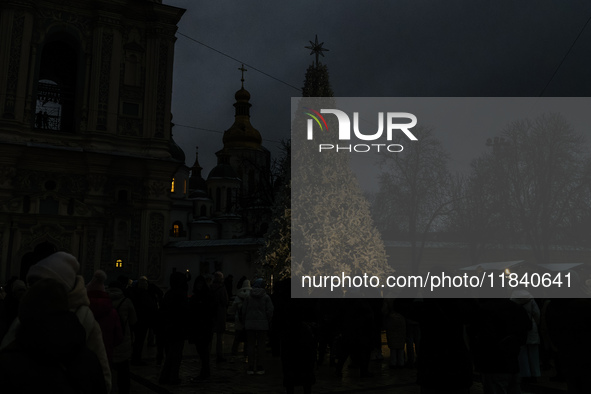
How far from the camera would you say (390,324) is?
414 inches

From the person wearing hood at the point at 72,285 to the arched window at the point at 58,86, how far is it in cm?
2733

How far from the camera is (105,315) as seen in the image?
593 centimetres

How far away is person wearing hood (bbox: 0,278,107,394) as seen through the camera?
9.21ft

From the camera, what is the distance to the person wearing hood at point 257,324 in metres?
9.70

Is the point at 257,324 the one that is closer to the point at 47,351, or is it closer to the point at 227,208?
the point at 47,351

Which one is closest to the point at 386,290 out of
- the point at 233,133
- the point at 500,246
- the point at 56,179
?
the point at 500,246

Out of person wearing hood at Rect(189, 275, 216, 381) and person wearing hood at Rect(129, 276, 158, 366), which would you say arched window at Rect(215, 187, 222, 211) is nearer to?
person wearing hood at Rect(129, 276, 158, 366)

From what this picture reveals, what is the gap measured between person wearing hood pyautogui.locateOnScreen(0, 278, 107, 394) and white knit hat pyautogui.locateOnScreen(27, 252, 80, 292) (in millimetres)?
142

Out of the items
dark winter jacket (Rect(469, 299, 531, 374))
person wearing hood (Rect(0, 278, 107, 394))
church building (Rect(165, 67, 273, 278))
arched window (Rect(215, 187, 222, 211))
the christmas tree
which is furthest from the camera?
arched window (Rect(215, 187, 222, 211))

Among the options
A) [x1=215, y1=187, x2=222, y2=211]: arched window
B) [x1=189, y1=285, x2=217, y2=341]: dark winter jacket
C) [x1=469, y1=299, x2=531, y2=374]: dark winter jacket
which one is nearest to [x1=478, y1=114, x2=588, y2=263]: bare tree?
[x1=189, y1=285, x2=217, y2=341]: dark winter jacket

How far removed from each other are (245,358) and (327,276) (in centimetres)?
284

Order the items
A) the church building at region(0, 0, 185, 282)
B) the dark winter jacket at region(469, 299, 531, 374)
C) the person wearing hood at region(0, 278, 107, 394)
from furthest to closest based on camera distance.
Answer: the church building at region(0, 0, 185, 282) → the dark winter jacket at region(469, 299, 531, 374) → the person wearing hood at region(0, 278, 107, 394)

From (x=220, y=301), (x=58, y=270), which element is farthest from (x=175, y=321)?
(x=58, y=270)

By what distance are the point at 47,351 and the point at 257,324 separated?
7.01m
